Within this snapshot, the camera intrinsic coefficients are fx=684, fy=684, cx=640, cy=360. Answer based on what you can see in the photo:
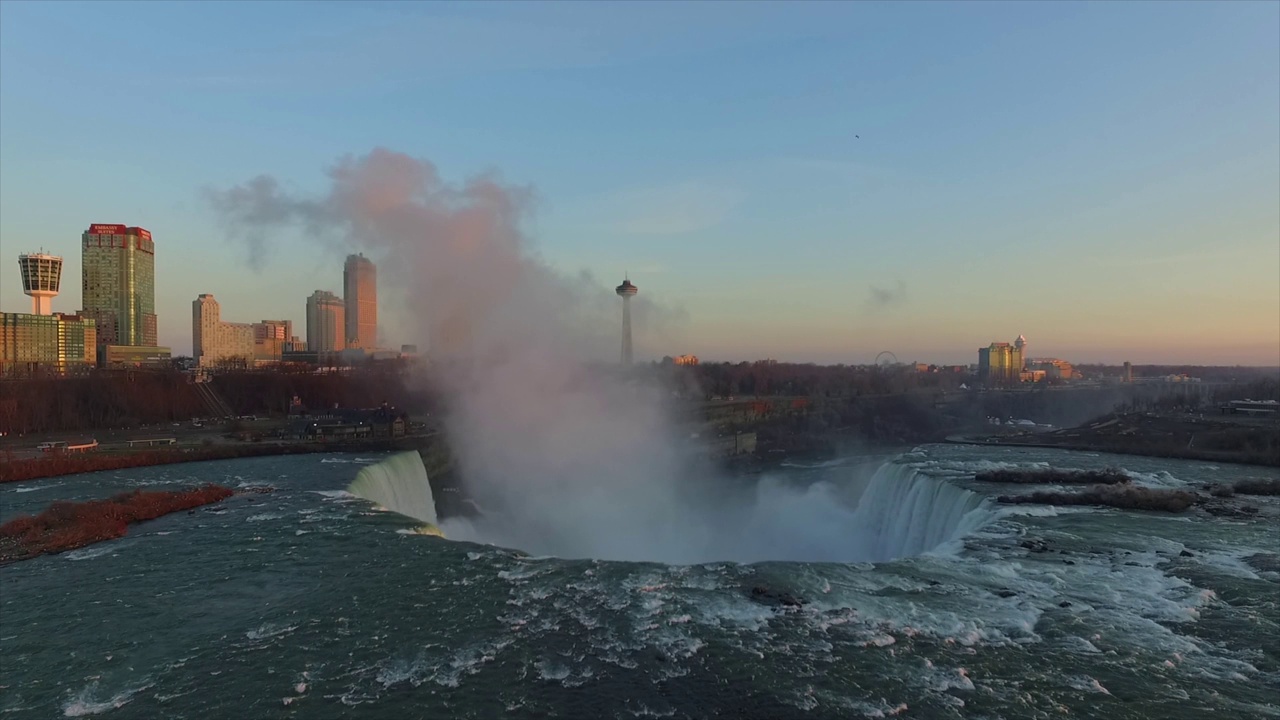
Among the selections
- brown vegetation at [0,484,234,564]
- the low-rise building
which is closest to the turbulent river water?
brown vegetation at [0,484,234,564]

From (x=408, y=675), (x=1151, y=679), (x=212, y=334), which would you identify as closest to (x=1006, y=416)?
(x=1151, y=679)

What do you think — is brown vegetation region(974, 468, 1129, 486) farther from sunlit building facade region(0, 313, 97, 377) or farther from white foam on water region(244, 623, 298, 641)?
sunlit building facade region(0, 313, 97, 377)

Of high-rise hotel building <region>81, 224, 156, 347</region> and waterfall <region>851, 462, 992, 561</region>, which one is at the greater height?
high-rise hotel building <region>81, 224, 156, 347</region>

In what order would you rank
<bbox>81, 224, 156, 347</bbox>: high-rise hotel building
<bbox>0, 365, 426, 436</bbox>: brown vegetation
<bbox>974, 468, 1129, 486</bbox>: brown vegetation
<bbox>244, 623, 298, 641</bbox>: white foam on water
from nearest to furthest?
<bbox>244, 623, 298, 641</bbox>: white foam on water, <bbox>974, 468, 1129, 486</bbox>: brown vegetation, <bbox>0, 365, 426, 436</bbox>: brown vegetation, <bbox>81, 224, 156, 347</bbox>: high-rise hotel building

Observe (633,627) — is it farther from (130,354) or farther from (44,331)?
(130,354)

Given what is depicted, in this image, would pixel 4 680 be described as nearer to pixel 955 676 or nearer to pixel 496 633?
pixel 496 633

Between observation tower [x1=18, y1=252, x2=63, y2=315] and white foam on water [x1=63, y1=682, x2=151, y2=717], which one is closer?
white foam on water [x1=63, y1=682, x2=151, y2=717]
